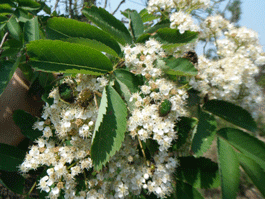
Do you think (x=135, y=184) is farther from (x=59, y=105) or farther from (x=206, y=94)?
(x=206, y=94)

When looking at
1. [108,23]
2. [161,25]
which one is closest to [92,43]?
[108,23]

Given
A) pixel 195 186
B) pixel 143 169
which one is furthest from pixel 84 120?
pixel 195 186

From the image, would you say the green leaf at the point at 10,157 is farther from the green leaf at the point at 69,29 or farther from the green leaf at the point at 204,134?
the green leaf at the point at 204,134

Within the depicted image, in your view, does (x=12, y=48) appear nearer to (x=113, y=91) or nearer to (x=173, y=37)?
(x=113, y=91)

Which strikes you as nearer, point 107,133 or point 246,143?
point 107,133

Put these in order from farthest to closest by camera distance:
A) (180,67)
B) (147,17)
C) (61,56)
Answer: (147,17)
(180,67)
(61,56)
